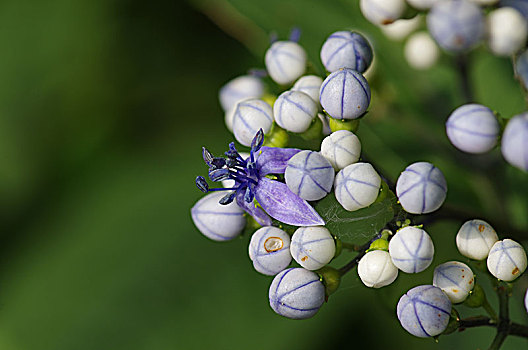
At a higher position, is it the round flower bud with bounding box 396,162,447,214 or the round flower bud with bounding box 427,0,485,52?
the round flower bud with bounding box 427,0,485,52

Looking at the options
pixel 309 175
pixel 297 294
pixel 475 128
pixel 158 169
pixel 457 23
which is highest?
pixel 457 23

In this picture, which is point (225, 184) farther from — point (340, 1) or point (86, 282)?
point (340, 1)

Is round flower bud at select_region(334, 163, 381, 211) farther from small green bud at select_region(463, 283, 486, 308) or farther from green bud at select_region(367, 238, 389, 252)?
small green bud at select_region(463, 283, 486, 308)

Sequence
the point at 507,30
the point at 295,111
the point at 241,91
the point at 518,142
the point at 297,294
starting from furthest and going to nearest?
1. the point at 241,91
2. the point at 507,30
3. the point at 295,111
4. the point at 297,294
5. the point at 518,142

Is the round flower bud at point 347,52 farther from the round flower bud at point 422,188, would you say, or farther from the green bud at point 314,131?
the round flower bud at point 422,188

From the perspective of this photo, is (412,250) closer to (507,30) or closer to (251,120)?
(251,120)

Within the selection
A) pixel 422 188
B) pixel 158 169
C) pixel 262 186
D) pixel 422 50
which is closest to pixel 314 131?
pixel 262 186

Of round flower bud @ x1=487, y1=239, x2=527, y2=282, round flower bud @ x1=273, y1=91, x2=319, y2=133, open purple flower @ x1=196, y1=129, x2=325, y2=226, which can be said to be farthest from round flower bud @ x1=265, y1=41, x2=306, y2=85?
round flower bud @ x1=487, y1=239, x2=527, y2=282
